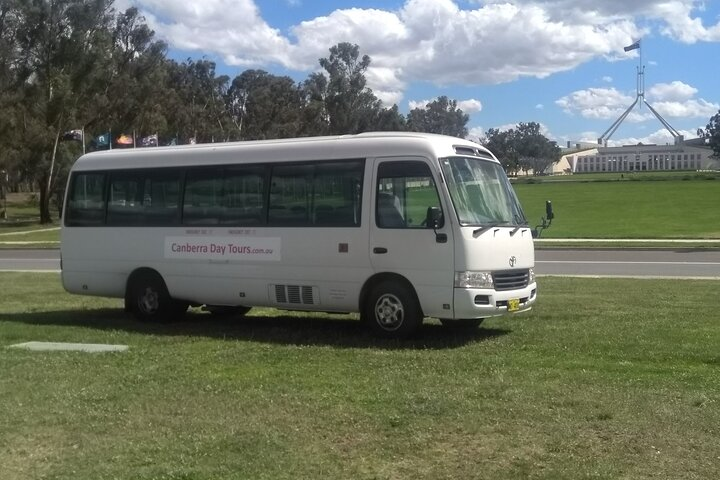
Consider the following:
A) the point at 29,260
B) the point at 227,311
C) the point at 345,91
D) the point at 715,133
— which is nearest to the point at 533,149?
the point at 715,133

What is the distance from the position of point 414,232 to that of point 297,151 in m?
2.13

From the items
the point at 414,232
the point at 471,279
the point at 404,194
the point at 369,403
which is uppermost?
the point at 404,194

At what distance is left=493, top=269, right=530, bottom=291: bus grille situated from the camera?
33.6 feet

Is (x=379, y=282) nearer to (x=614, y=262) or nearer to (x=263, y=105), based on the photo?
(x=614, y=262)

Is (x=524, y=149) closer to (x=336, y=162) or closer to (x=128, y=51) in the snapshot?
(x=128, y=51)

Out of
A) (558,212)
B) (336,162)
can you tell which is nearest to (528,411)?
(336,162)

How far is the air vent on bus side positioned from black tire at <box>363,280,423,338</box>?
33.8 inches

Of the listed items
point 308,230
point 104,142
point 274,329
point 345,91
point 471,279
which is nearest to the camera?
point 471,279

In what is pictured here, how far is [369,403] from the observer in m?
7.12

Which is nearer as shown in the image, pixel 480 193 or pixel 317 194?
pixel 480 193

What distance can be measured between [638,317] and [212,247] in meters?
6.10

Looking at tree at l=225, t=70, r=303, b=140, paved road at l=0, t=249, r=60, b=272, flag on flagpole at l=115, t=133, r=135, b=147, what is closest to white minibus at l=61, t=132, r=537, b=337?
paved road at l=0, t=249, r=60, b=272

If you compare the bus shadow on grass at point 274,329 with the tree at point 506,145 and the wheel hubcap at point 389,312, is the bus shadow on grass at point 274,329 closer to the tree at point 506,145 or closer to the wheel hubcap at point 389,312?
the wheel hubcap at point 389,312

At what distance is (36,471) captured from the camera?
5746 mm
